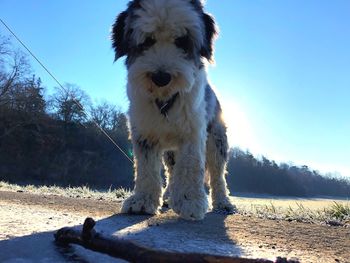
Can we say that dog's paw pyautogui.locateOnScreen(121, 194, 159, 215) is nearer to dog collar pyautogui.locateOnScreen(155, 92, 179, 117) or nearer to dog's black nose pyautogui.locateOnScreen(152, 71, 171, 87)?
dog collar pyautogui.locateOnScreen(155, 92, 179, 117)

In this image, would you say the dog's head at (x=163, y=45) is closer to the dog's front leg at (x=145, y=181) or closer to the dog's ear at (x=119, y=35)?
the dog's ear at (x=119, y=35)

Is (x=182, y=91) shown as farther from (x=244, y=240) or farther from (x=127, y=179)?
(x=127, y=179)

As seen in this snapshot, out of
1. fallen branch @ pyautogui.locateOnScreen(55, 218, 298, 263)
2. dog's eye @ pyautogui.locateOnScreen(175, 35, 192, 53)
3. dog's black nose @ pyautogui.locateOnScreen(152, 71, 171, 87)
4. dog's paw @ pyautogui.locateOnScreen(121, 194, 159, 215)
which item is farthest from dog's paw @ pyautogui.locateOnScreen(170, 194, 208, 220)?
fallen branch @ pyautogui.locateOnScreen(55, 218, 298, 263)

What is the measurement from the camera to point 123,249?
9.61 feet

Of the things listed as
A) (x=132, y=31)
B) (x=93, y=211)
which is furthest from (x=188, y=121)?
(x=93, y=211)

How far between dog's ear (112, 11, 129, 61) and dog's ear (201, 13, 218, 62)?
0.92 metres

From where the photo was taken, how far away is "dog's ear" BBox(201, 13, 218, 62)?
19.4ft

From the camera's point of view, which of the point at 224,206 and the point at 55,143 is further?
the point at 55,143

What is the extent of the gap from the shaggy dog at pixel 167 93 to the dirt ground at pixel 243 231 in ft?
1.11

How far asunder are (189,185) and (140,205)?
65 cm

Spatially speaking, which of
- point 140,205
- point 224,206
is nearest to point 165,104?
point 140,205

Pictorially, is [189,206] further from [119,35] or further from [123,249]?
[123,249]

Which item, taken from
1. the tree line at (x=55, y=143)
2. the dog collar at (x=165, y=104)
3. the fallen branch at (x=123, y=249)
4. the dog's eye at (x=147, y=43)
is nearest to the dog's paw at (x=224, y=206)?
→ the dog collar at (x=165, y=104)

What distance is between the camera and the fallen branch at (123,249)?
252 cm
